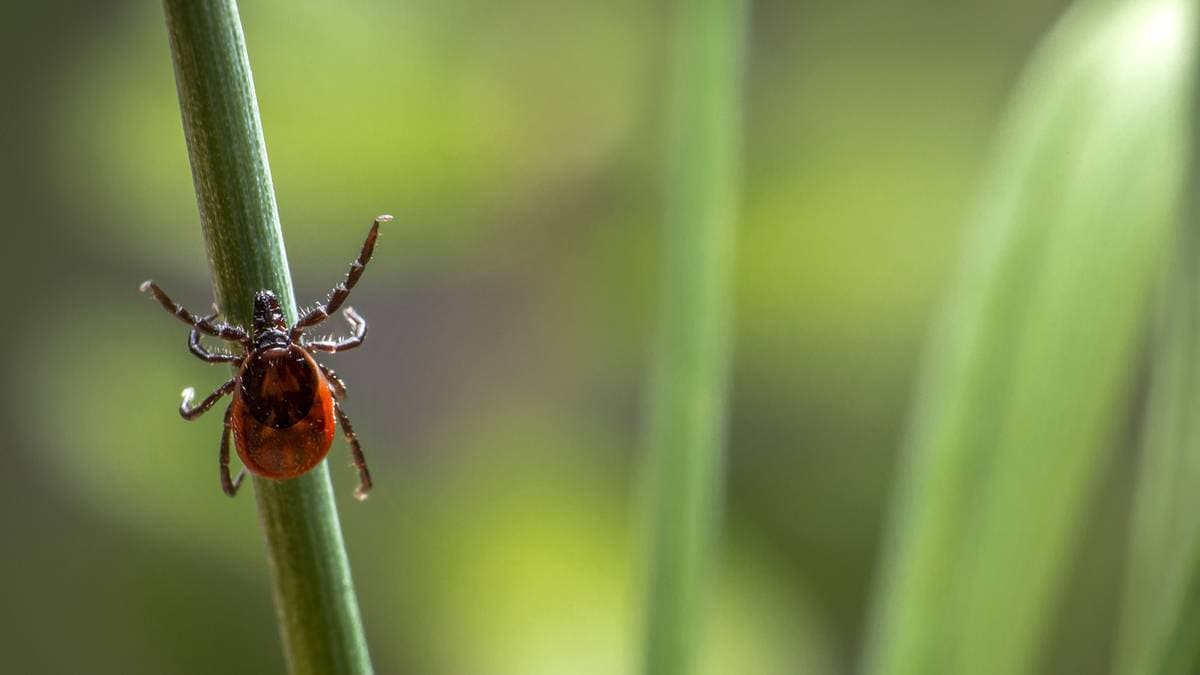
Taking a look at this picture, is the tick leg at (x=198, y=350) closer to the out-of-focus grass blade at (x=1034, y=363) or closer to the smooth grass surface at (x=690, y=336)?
the smooth grass surface at (x=690, y=336)

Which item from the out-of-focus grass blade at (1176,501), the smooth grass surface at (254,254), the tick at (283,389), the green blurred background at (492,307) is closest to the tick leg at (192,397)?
the tick at (283,389)

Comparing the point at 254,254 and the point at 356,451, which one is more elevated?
the point at 254,254

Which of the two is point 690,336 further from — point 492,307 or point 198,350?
point 492,307

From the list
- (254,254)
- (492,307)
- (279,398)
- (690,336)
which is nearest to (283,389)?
(279,398)

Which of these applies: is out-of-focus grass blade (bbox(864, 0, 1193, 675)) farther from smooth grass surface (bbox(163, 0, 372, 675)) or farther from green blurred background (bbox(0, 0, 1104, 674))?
green blurred background (bbox(0, 0, 1104, 674))

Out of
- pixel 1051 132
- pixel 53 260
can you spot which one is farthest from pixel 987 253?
pixel 53 260

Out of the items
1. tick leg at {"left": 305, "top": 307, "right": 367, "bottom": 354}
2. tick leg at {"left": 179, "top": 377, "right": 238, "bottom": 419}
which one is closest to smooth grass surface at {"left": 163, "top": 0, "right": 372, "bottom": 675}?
tick leg at {"left": 179, "top": 377, "right": 238, "bottom": 419}
